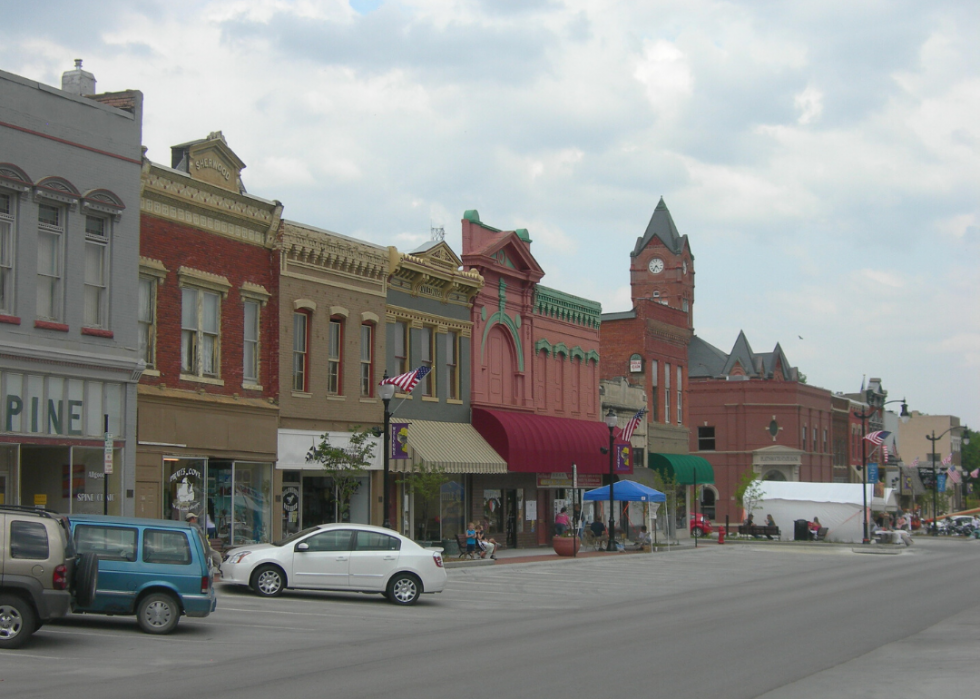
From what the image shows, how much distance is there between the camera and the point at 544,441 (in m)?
41.8

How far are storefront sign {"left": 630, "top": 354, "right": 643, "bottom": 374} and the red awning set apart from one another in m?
9.13

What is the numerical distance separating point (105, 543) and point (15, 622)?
230 cm

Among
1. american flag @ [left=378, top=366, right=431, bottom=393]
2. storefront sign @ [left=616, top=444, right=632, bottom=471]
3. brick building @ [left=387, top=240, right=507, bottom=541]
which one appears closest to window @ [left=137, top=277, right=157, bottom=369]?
american flag @ [left=378, top=366, right=431, bottom=393]

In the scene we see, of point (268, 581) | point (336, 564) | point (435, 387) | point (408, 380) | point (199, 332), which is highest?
point (199, 332)

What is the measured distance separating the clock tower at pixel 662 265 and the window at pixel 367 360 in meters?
85.2

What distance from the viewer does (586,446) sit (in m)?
44.9

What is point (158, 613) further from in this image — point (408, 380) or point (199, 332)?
point (408, 380)

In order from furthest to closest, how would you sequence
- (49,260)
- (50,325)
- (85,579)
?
(49,260)
(50,325)
(85,579)

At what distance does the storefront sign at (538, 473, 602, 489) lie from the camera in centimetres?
4419

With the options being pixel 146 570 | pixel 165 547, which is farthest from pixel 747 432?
pixel 146 570

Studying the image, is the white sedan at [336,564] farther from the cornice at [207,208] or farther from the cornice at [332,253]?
the cornice at [332,253]

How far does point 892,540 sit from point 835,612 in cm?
3783

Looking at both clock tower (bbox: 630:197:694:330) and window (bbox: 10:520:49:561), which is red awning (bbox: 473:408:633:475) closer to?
window (bbox: 10:520:49:561)

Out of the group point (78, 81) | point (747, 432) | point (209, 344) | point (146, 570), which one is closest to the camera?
point (146, 570)
